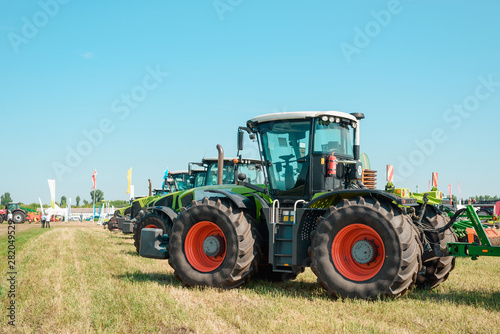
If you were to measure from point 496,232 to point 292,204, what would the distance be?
3386mm

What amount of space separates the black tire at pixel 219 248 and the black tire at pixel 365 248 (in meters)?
1.18

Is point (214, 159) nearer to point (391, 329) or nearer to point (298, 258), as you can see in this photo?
point (298, 258)

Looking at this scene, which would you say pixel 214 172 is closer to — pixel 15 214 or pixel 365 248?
pixel 365 248

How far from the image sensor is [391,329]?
470 cm

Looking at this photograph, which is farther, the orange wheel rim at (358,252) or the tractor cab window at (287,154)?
the tractor cab window at (287,154)

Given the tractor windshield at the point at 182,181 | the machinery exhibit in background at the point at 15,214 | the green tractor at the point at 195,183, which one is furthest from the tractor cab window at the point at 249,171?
the machinery exhibit in background at the point at 15,214

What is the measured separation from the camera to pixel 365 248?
20.9ft

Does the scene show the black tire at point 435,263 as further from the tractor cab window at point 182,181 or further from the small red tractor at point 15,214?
the small red tractor at point 15,214

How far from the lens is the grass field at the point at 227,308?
15.8 ft

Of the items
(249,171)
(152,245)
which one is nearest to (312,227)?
(152,245)

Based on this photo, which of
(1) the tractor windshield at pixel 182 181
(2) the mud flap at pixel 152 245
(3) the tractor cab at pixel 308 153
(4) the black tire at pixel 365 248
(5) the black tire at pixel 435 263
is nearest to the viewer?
(4) the black tire at pixel 365 248

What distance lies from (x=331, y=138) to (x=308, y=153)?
19.7 inches

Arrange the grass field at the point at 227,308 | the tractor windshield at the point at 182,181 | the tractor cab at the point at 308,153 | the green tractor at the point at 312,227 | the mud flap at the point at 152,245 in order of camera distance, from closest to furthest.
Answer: the grass field at the point at 227,308 < the green tractor at the point at 312,227 < the tractor cab at the point at 308,153 < the mud flap at the point at 152,245 < the tractor windshield at the point at 182,181

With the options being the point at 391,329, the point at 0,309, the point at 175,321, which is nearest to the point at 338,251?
the point at 391,329
